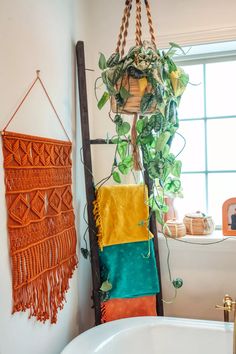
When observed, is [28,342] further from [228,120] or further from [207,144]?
[228,120]

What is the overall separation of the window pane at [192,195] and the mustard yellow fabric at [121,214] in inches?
15.6

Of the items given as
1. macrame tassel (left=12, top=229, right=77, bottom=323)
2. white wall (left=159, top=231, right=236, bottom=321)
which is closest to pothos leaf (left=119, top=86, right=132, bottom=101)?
macrame tassel (left=12, top=229, right=77, bottom=323)

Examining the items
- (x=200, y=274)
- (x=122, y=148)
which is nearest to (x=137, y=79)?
(x=122, y=148)

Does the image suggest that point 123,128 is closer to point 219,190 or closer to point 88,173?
point 88,173

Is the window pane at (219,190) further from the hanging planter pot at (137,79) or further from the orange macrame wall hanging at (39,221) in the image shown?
the orange macrame wall hanging at (39,221)

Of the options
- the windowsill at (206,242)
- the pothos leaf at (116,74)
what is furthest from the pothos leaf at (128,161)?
the windowsill at (206,242)

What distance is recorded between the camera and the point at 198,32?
169cm

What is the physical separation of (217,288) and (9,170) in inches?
52.0

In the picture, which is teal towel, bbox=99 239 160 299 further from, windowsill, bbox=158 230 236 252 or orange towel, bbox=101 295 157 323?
windowsill, bbox=158 230 236 252

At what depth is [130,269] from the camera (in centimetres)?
168

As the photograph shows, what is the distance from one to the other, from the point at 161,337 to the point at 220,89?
1437 mm

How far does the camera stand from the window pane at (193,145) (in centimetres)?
197

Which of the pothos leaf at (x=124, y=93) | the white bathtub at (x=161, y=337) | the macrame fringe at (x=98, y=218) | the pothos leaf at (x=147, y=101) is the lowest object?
the white bathtub at (x=161, y=337)

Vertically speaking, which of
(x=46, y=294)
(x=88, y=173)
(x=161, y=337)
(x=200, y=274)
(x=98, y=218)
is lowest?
(x=161, y=337)
